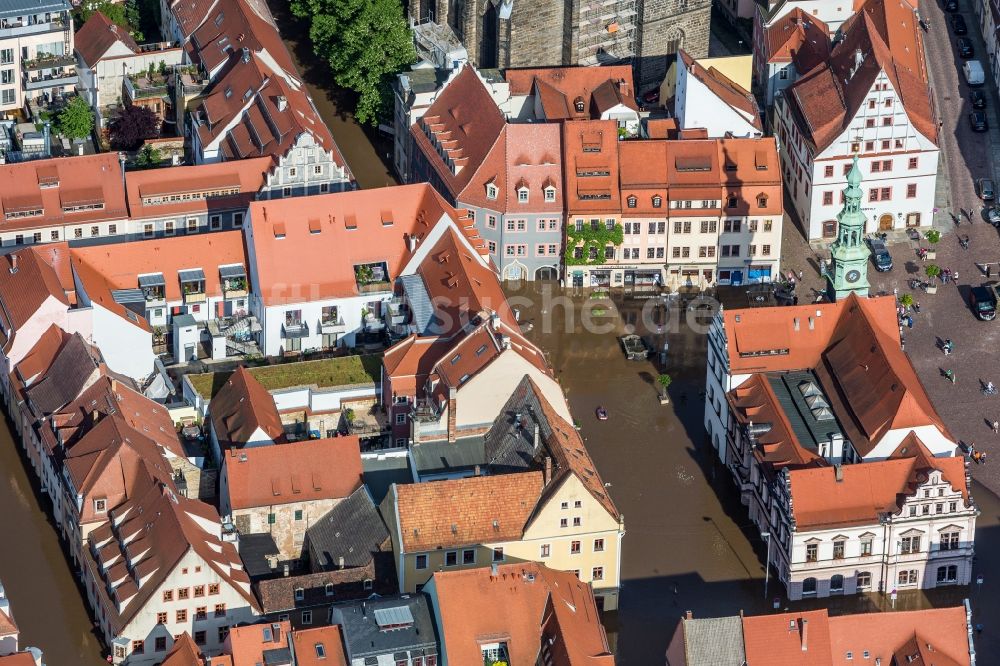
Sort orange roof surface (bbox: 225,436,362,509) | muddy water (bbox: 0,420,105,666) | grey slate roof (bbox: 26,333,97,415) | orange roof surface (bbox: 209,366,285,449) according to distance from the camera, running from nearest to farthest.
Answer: muddy water (bbox: 0,420,105,666), orange roof surface (bbox: 225,436,362,509), orange roof surface (bbox: 209,366,285,449), grey slate roof (bbox: 26,333,97,415)

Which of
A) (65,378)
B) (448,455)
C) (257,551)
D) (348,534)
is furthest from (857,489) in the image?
(65,378)

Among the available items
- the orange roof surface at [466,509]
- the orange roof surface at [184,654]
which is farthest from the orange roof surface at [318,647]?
the orange roof surface at [466,509]

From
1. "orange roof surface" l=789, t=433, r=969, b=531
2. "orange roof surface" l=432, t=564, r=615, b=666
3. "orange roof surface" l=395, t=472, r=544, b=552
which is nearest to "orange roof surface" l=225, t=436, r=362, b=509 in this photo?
"orange roof surface" l=395, t=472, r=544, b=552

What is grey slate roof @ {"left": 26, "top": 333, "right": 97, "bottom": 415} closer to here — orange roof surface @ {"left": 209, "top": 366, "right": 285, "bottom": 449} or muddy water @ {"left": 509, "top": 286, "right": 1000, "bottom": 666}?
orange roof surface @ {"left": 209, "top": 366, "right": 285, "bottom": 449}

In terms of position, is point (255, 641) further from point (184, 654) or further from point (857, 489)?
point (857, 489)

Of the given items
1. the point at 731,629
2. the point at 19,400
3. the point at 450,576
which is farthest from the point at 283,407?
the point at 731,629

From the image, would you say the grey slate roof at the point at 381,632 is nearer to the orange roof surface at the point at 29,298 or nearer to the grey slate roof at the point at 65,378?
the grey slate roof at the point at 65,378
